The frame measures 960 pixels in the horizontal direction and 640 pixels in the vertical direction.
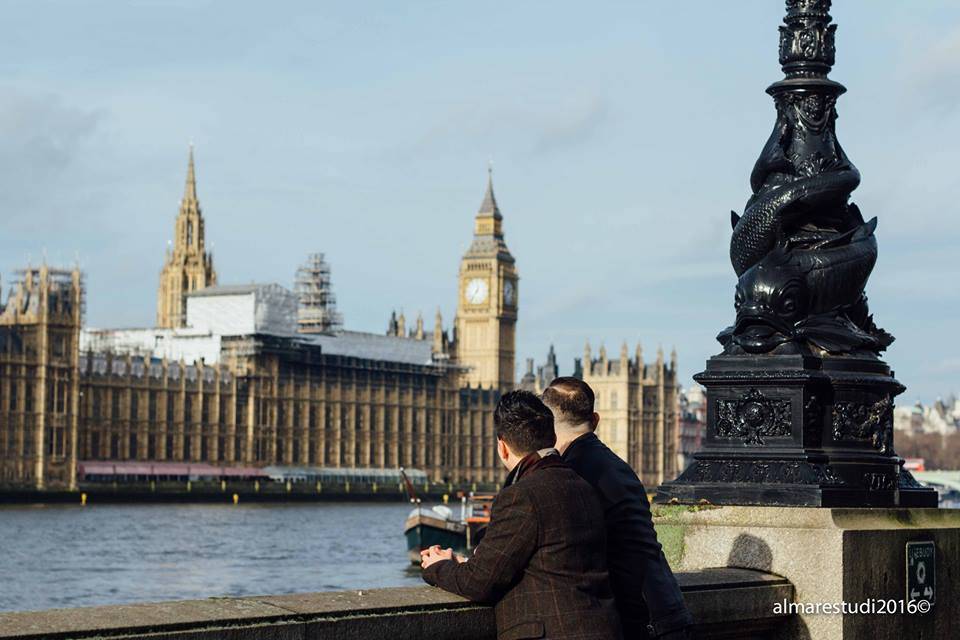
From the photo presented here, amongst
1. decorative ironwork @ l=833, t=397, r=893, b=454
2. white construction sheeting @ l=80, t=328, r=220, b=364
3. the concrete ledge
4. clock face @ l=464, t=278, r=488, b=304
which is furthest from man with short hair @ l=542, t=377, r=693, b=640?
clock face @ l=464, t=278, r=488, b=304

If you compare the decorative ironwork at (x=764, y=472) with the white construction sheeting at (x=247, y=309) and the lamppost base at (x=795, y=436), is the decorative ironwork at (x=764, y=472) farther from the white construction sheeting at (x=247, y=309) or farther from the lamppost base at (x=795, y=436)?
the white construction sheeting at (x=247, y=309)

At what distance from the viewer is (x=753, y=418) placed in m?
7.29

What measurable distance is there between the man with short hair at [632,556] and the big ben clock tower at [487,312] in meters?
131

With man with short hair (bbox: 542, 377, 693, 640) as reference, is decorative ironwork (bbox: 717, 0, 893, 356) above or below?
above

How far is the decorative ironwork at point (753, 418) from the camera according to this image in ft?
23.8

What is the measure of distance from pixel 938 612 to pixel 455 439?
115429mm

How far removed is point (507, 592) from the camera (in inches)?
204

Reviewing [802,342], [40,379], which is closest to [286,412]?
[40,379]

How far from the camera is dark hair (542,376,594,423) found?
5754 millimetres

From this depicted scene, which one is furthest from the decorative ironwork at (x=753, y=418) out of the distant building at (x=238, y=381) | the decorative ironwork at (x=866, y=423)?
the distant building at (x=238, y=381)

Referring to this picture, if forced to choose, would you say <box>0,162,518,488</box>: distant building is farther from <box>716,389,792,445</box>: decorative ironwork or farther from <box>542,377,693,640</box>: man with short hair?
<box>542,377,693,640</box>: man with short hair

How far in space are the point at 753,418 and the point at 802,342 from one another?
0.42 metres

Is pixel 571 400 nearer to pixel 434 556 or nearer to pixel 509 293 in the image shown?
pixel 434 556

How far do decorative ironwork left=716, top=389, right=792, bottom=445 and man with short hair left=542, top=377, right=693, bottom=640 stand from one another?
1711mm
